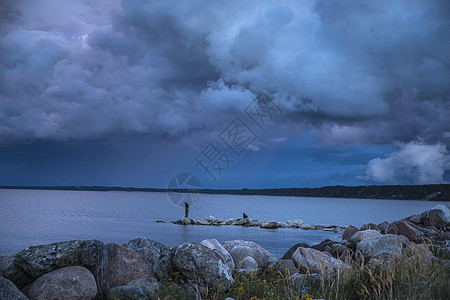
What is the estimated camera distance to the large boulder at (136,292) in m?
8.12

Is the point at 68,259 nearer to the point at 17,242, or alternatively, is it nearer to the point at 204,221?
the point at 17,242

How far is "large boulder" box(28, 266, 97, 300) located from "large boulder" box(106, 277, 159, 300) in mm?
453

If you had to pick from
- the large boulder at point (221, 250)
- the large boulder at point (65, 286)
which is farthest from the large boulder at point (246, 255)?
the large boulder at point (65, 286)

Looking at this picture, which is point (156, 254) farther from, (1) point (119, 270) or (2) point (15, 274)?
(2) point (15, 274)

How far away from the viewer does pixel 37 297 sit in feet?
26.5

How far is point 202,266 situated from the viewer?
10.1 m

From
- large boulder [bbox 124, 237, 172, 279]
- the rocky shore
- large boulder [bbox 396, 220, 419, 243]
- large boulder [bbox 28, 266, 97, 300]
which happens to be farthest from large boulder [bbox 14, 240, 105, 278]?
large boulder [bbox 396, 220, 419, 243]

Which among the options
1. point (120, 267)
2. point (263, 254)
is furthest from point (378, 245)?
point (120, 267)

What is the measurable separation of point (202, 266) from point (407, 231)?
60.8 ft

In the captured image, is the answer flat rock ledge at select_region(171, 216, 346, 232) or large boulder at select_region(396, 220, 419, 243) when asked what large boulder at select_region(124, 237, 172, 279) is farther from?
flat rock ledge at select_region(171, 216, 346, 232)

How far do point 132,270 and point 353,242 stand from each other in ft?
50.4

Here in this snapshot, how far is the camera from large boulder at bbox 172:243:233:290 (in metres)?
9.82

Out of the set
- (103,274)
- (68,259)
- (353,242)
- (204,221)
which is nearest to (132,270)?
(103,274)

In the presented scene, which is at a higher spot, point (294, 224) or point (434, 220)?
point (434, 220)
